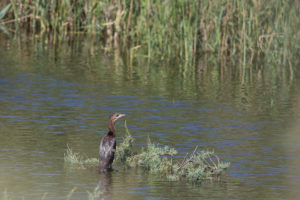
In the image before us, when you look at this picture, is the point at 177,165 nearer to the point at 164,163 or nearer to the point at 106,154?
the point at 164,163

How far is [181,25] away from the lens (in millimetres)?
20875

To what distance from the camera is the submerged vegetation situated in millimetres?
11156

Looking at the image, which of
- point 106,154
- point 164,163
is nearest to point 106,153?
point 106,154

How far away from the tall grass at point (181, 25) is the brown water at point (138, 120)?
73cm

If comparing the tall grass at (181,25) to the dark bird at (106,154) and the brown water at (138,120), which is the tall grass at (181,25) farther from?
the dark bird at (106,154)

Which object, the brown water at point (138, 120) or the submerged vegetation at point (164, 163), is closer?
the brown water at point (138, 120)

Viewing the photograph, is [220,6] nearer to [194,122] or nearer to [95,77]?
[95,77]

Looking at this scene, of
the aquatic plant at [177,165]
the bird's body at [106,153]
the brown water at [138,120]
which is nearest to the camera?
the brown water at [138,120]

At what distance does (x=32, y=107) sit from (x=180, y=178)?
18.7 ft

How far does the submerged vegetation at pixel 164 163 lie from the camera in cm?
1116

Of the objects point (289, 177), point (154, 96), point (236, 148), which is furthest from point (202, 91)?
point (289, 177)

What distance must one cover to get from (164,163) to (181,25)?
977cm

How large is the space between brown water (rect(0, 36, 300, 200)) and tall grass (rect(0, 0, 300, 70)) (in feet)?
2.41

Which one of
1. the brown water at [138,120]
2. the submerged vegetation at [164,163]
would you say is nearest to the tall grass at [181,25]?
the brown water at [138,120]
